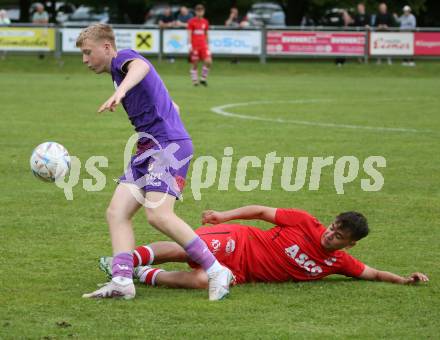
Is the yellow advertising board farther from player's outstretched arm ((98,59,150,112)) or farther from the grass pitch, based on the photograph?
player's outstretched arm ((98,59,150,112))

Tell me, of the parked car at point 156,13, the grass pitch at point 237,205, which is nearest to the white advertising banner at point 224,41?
the grass pitch at point 237,205

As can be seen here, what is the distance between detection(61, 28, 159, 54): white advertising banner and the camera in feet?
104

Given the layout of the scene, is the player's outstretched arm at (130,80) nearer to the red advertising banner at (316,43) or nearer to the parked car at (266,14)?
the red advertising banner at (316,43)

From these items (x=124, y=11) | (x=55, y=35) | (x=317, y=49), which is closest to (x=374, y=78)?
(x=317, y=49)

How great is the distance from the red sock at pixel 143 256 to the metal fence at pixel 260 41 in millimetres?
25578

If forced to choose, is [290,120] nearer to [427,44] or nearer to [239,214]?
[239,214]

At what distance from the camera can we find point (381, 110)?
19141mm

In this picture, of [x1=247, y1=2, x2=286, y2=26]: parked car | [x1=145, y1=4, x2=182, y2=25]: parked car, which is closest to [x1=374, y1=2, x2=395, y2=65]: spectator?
[x1=247, y1=2, x2=286, y2=26]: parked car

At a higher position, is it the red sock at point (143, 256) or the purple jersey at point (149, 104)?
the purple jersey at point (149, 104)

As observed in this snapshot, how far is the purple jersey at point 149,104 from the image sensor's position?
6188 mm

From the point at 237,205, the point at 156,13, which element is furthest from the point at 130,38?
the point at 237,205

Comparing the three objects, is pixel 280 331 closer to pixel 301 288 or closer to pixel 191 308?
pixel 191 308

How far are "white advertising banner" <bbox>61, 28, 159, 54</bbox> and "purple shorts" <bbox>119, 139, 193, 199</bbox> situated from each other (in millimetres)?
25793

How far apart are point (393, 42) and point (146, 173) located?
2678 centimetres
